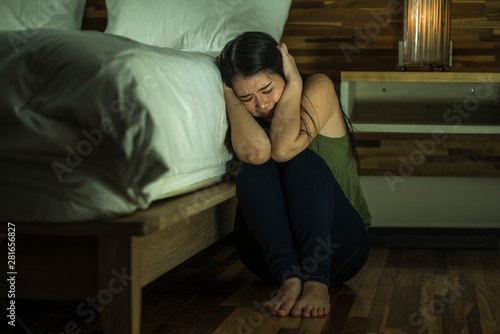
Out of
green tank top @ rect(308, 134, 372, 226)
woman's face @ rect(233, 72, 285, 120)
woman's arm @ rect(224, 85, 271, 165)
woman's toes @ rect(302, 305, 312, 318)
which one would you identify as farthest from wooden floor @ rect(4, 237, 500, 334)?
woman's face @ rect(233, 72, 285, 120)

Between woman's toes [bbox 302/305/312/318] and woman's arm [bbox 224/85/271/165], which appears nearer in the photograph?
woman's toes [bbox 302/305/312/318]

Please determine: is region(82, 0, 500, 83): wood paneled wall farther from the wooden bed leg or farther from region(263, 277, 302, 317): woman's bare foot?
the wooden bed leg

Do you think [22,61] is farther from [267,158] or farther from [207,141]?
[267,158]

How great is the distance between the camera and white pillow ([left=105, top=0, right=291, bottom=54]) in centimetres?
253

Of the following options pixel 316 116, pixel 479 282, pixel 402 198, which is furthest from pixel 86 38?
pixel 402 198

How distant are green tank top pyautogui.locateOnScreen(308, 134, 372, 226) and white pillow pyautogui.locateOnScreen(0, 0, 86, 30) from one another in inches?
54.3

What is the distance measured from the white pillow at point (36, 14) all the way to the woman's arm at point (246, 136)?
1206 millimetres

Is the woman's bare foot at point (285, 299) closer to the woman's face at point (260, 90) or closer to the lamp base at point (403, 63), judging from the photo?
the woman's face at point (260, 90)

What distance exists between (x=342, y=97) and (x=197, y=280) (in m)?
1.00

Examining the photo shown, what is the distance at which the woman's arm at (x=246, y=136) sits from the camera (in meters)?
1.67

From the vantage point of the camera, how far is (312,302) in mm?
1563

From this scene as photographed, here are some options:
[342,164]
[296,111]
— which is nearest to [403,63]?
[342,164]

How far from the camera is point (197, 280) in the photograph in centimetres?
203

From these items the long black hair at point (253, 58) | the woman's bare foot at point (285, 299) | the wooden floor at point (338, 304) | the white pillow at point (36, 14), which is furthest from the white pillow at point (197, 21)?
the woman's bare foot at point (285, 299)
